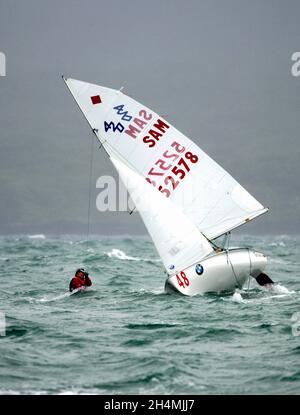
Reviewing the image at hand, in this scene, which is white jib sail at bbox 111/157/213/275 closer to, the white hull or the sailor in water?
the white hull

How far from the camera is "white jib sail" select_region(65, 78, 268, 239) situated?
23547 mm

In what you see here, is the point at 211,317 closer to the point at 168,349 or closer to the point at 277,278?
the point at 168,349

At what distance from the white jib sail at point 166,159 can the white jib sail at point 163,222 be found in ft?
1.12

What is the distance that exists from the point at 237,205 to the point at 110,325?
7533 millimetres

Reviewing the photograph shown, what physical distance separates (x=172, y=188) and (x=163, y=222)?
1.24 metres

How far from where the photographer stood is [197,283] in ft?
74.3

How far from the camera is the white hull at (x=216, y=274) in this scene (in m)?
22.6

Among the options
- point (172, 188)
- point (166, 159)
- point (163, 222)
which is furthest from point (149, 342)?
point (166, 159)

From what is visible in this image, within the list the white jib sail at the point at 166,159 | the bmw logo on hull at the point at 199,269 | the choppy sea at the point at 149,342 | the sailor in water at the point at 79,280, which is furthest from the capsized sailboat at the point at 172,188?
the sailor in water at the point at 79,280

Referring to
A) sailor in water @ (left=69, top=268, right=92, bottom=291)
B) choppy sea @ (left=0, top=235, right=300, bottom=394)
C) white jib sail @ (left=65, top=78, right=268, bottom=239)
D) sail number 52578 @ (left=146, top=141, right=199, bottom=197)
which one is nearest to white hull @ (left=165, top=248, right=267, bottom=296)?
choppy sea @ (left=0, top=235, right=300, bottom=394)

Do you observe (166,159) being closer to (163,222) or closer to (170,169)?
(170,169)

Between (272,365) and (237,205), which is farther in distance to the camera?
(237,205)
